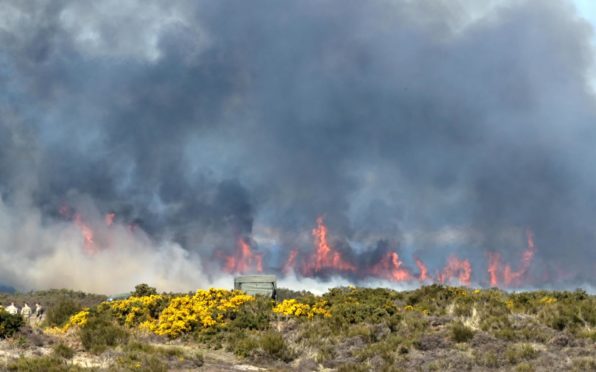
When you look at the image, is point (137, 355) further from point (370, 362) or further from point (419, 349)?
point (419, 349)

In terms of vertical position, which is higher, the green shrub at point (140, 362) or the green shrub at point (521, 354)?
the green shrub at point (521, 354)

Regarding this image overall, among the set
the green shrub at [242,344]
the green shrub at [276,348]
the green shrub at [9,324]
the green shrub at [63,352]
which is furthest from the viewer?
the green shrub at [9,324]

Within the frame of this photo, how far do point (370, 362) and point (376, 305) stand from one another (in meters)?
6.56

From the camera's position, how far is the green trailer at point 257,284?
35.4 metres

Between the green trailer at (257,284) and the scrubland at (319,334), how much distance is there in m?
5.78

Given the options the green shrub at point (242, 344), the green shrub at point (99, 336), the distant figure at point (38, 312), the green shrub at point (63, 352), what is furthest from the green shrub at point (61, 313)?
the green shrub at point (242, 344)

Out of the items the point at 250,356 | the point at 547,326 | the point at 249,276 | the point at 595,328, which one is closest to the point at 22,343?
the point at 250,356

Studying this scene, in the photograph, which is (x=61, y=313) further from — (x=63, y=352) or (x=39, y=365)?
(x=39, y=365)

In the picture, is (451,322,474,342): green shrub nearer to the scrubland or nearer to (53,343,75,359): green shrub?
the scrubland

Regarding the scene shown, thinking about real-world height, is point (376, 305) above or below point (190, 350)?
above

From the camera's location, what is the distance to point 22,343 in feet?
70.1

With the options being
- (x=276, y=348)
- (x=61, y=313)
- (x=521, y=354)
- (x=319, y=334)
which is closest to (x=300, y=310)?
(x=319, y=334)

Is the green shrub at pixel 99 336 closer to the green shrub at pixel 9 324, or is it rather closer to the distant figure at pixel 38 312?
the green shrub at pixel 9 324

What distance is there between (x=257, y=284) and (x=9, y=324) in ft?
50.8
